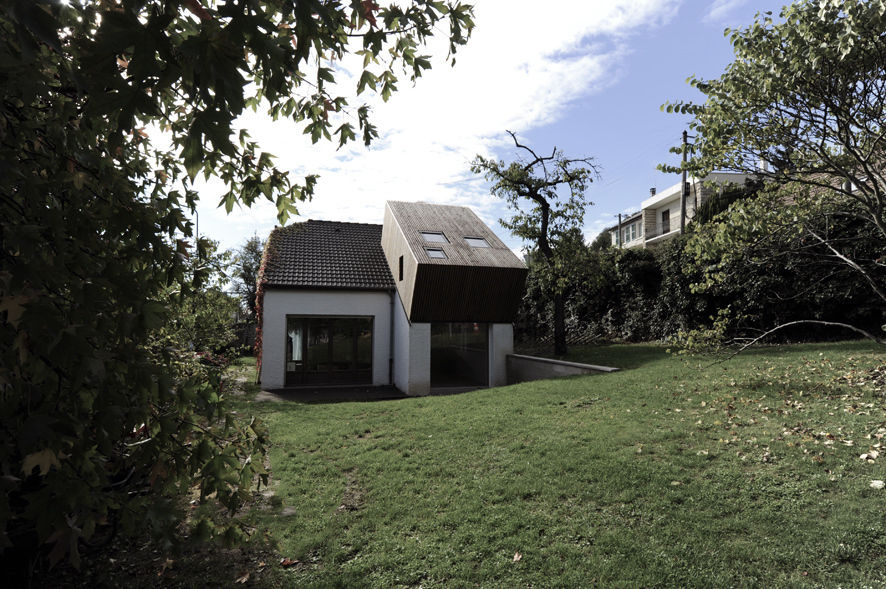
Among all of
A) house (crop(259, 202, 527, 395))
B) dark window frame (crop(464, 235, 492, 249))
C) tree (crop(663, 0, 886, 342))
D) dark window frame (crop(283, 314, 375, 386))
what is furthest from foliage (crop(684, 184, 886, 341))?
dark window frame (crop(283, 314, 375, 386))

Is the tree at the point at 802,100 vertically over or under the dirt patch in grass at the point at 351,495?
over

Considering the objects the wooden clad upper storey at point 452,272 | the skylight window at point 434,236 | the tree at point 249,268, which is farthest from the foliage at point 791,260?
the tree at point 249,268

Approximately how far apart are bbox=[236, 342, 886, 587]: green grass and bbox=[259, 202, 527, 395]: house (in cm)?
650

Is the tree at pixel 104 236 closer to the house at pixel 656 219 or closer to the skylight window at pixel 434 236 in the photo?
the skylight window at pixel 434 236

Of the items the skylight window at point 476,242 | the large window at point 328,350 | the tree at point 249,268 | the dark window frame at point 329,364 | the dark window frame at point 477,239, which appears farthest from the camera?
the tree at point 249,268

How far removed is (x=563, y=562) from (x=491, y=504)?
1234mm

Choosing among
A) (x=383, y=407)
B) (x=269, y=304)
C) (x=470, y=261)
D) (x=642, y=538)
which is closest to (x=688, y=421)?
(x=642, y=538)

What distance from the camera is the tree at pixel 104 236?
1.47 metres

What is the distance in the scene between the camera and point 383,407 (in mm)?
11102

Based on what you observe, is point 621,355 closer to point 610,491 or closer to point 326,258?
point 610,491

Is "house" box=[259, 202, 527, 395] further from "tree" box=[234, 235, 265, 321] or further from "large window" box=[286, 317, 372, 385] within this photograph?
"tree" box=[234, 235, 265, 321]

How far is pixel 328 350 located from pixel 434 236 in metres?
5.78

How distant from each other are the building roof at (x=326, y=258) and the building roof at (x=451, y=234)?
233 centimetres

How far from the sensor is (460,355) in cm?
1647
